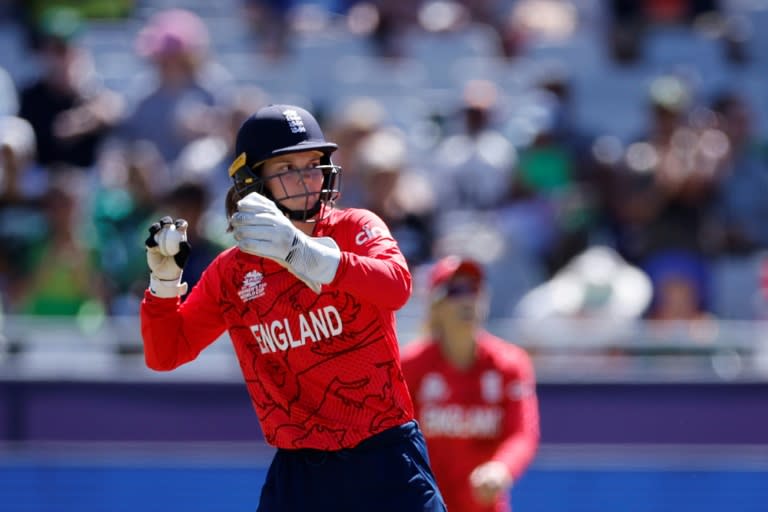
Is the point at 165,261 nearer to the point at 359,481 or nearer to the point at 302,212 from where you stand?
the point at 302,212

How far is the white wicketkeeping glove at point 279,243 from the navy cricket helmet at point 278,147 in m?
0.27

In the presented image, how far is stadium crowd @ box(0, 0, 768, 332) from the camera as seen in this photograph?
8.41 m

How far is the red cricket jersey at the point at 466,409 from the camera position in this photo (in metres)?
5.88

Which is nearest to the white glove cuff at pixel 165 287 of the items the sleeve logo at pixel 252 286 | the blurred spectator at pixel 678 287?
the sleeve logo at pixel 252 286

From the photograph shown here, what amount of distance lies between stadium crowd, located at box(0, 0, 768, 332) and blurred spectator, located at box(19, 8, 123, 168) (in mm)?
18

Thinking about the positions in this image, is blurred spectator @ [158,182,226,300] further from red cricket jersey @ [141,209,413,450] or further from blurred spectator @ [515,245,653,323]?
red cricket jersey @ [141,209,413,450]

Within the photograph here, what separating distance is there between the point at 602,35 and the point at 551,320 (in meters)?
3.87

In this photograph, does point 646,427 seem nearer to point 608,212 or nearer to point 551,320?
point 551,320

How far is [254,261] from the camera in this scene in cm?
411

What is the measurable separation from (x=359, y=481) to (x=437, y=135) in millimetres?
6479

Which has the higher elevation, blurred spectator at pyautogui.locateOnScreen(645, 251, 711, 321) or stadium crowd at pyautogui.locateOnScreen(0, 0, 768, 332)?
stadium crowd at pyautogui.locateOnScreen(0, 0, 768, 332)

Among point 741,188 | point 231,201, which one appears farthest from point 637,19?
point 231,201

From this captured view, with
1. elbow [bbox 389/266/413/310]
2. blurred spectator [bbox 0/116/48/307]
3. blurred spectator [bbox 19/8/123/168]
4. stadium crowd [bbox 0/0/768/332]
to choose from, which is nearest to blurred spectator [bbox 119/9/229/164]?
stadium crowd [bbox 0/0/768/332]

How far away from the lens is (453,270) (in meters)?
6.04
